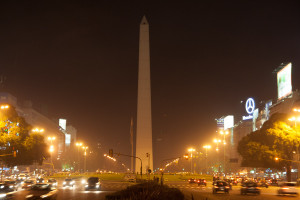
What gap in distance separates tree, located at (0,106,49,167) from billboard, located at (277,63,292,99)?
6114 cm

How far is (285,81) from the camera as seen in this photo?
325ft

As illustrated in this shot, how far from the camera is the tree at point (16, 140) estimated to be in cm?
5662

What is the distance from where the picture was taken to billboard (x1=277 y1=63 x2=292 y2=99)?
95.4m

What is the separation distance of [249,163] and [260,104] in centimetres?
8385

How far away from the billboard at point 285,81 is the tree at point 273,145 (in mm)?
31069

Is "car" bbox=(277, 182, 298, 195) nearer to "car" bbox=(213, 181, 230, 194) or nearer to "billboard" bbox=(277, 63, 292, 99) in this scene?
"car" bbox=(213, 181, 230, 194)

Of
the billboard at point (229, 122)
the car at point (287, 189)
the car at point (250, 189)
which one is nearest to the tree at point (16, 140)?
the car at point (250, 189)

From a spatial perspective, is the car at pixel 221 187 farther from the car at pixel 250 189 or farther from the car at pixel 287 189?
the car at pixel 287 189

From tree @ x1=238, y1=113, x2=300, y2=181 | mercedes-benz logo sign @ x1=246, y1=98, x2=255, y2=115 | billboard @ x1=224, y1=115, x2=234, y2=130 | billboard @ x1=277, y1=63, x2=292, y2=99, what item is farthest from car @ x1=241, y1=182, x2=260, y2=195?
billboard @ x1=224, y1=115, x2=234, y2=130

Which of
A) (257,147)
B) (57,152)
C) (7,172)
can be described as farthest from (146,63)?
(57,152)

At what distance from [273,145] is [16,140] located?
39.8 m

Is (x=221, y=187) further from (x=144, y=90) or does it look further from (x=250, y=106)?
(x=250, y=106)

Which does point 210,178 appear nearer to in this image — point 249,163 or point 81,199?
point 249,163

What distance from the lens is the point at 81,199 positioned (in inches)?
1048
